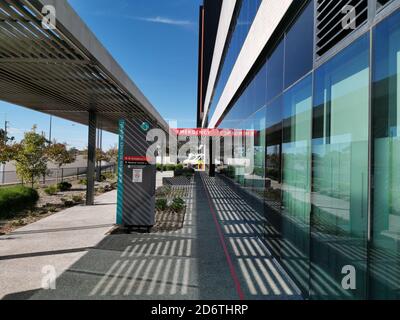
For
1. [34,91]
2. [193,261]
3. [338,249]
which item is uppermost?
[34,91]

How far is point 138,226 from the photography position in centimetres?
945

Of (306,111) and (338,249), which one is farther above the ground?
(306,111)

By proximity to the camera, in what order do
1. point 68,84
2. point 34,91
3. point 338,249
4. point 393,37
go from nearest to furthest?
1. point 393,37
2. point 338,249
3. point 68,84
4. point 34,91

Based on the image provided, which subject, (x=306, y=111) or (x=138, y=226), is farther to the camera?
(x=138, y=226)

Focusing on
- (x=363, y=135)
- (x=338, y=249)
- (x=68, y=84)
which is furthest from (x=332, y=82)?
(x=68, y=84)

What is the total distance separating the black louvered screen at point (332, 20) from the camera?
138 inches

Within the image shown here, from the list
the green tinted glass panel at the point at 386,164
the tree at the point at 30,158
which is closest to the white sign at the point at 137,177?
the green tinted glass panel at the point at 386,164

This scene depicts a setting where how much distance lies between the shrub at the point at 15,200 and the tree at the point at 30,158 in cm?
467

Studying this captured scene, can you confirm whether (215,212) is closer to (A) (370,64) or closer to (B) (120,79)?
(B) (120,79)

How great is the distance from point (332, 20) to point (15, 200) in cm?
1310

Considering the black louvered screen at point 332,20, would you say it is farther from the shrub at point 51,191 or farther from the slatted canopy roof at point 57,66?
the shrub at point 51,191

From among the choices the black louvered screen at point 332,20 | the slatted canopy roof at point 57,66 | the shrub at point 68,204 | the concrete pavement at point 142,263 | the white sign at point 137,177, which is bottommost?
the concrete pavement at point 142,263

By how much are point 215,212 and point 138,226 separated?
445 centimetres

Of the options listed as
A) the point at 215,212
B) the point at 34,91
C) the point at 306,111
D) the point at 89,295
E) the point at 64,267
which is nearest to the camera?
the point at 89,295
